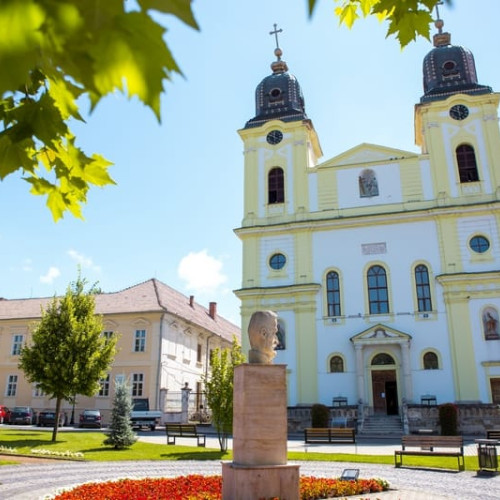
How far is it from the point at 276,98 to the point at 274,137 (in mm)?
3240

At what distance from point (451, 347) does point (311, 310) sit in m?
7.60

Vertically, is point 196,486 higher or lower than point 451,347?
lower

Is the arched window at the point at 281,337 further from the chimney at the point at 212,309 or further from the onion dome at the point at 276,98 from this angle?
the chimney at the point at 212,309

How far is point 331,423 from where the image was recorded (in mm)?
25969

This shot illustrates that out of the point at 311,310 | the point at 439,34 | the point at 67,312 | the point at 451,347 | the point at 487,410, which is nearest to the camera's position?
the point at 67,312

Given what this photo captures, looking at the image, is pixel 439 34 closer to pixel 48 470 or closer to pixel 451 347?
pixel 451 347

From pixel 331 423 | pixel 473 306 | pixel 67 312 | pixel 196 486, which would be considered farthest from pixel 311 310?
pixel 196 486

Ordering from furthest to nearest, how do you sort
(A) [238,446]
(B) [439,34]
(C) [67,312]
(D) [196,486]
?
(B) [439,34] → (C) [67,312] → (D) [196,486] → (A) [238,446]

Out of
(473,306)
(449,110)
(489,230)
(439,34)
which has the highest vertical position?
(439,34)

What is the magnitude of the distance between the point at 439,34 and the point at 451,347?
2077 cm

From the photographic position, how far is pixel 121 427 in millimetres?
19062

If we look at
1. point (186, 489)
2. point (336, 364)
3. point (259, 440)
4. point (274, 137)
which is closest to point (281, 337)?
point (336, 364)

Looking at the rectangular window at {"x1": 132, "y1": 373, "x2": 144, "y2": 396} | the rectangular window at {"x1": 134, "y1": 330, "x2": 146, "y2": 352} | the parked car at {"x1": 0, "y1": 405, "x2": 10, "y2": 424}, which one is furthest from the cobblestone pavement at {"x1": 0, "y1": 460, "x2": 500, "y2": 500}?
the parked car at {"x1": 0, "y1": 405, "x2": 10, "y2": 424}

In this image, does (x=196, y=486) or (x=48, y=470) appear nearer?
(x=196, y=486)
